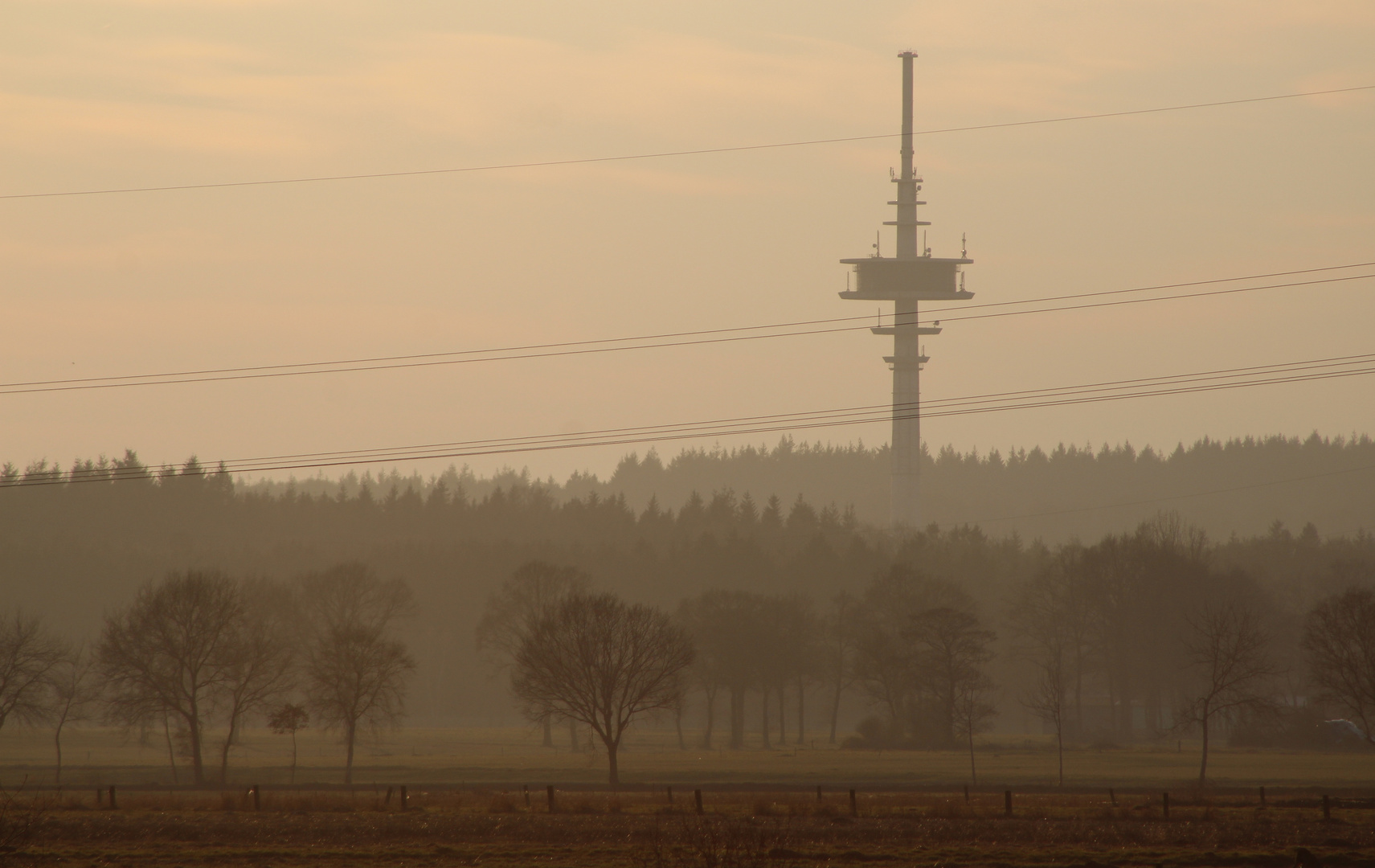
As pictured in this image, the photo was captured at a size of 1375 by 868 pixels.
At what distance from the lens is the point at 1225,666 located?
7519cm

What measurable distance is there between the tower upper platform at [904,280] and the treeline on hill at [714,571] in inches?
1056

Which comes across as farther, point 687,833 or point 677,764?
point 677,764

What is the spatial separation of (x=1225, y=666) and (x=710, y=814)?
1797 inches

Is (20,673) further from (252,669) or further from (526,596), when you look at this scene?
(526,596)

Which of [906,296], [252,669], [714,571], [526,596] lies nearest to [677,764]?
[252,669]

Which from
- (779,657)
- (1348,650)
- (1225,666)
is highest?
(1348,650)

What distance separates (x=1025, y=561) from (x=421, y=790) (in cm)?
9892

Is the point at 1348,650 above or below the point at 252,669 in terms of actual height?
above

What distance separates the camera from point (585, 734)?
102 metres

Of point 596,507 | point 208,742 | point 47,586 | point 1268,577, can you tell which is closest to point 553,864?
point 208,742

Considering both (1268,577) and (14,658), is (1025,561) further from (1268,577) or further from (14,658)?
(14,658)

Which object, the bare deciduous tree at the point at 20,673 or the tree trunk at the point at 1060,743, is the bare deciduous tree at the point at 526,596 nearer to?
the bare deciduous tree at the point at 20,673

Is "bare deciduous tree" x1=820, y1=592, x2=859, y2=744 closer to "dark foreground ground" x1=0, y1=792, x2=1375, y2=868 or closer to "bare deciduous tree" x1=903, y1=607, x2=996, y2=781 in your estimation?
"bare deciduous tree" x1=903, y1=607, x2=996, y2=781

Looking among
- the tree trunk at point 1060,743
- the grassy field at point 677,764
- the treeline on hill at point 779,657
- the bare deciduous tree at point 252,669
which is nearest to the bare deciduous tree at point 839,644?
the treeline on hill at point 779,657
